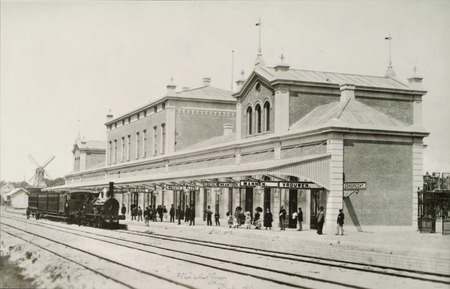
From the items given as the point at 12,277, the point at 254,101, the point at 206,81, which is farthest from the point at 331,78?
the point at 12,277

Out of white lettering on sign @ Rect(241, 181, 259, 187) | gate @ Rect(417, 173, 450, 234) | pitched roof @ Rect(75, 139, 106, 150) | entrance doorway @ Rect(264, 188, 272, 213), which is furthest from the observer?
pitched roof @ Rect(75, 139, 106, 150)

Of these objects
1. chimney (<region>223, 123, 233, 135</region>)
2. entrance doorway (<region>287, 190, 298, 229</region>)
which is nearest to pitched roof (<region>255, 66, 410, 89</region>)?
entrance doorway (<region>287, 190, 298, 229</region>)

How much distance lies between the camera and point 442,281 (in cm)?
1388

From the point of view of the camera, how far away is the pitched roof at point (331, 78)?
35.0 m

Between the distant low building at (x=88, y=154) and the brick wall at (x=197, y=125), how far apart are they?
31.9 m

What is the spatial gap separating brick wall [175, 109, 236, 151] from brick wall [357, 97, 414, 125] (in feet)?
60.4

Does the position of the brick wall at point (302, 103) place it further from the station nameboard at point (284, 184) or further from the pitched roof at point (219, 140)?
the pitched roof at point (219, 140)

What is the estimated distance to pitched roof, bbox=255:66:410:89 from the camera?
35.0 m

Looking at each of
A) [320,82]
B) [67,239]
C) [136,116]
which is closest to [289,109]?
[320,82]

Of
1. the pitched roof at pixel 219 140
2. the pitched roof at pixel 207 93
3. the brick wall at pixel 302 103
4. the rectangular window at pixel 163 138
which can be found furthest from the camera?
the rectangular window at pixel 163 138

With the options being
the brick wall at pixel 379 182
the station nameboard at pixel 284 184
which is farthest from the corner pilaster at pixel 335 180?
the station nameboard at pixel 284 184

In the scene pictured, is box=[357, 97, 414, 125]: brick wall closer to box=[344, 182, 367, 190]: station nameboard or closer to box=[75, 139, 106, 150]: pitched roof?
box=[344, 182, 367, 190]: station nameboard

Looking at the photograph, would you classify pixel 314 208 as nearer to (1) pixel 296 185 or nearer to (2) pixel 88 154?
(1) pixel 296 185

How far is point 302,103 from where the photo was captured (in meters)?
35.1
